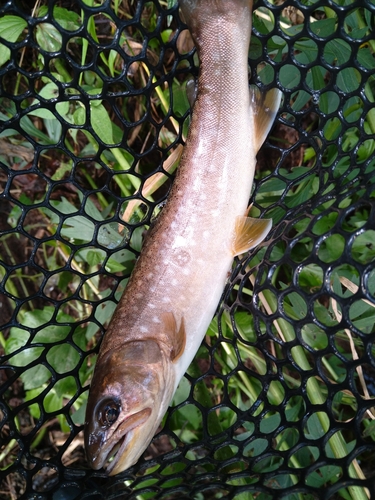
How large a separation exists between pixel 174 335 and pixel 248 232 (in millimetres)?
441

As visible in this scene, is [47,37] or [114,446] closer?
[114,446]

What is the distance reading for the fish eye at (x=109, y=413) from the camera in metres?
1.64

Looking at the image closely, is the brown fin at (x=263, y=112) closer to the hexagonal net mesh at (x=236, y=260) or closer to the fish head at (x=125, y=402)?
the hexagonal net mesh at (x=236, y=260)

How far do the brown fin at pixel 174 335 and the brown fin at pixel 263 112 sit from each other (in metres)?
0.68

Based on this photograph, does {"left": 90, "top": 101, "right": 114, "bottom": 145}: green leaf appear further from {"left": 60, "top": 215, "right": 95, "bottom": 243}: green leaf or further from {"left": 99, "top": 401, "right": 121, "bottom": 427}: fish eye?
{"left": 99, "top": 401, "right": 121, "bottom": 427}: fish eye

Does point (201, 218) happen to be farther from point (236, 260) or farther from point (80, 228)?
point (80, 228)

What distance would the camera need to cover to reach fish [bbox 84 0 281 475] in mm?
1787

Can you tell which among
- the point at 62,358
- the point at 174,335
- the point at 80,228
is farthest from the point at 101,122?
the point at 62,358

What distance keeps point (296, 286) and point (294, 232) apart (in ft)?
2.47

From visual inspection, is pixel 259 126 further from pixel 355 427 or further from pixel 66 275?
pixel 66 275

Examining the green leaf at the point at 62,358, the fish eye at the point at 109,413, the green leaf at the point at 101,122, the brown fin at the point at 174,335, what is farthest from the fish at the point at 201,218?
the green leaf at the point at 62,358

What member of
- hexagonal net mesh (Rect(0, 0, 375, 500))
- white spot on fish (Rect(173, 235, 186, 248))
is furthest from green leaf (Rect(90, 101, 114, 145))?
white spot on fish (Rect(173, 235, 186, 248))

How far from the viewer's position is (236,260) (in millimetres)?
2094

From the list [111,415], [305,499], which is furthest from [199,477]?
[305,499]
